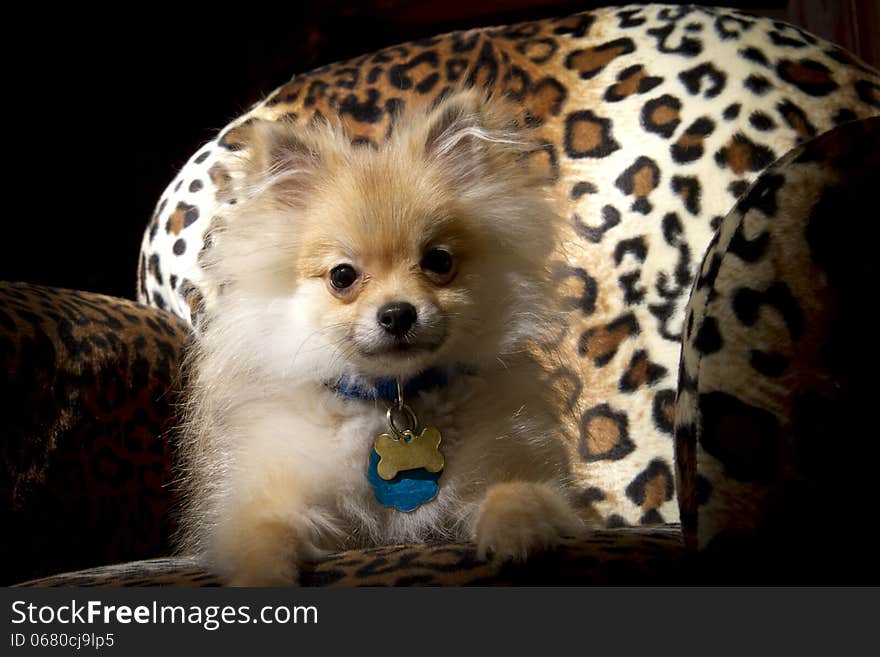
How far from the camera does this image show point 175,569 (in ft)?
3.85

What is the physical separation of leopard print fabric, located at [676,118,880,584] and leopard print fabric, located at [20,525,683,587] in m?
0.07

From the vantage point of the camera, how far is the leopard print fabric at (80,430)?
4.57ft

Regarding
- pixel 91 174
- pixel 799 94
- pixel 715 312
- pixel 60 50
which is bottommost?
pixel 715 312

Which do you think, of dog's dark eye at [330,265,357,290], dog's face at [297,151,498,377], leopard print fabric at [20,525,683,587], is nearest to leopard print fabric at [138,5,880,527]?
dog's face at [297,151,498,377]

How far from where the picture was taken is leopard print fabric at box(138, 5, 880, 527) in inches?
62.6

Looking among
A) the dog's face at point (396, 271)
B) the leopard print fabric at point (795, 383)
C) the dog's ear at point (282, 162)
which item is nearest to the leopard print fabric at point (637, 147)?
the dog's ear at point (282, 162)

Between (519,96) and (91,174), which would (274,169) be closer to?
(519,96)

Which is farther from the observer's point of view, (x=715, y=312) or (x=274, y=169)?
(x=274, y=169)

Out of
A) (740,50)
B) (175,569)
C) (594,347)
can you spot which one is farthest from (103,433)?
(740,50)

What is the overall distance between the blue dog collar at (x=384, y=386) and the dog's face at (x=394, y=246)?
0.02 meters

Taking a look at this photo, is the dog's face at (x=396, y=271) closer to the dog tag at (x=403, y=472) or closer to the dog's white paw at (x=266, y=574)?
the dog tag at (x=403, y=472)

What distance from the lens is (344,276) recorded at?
1261 mm

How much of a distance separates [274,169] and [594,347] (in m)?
0.80

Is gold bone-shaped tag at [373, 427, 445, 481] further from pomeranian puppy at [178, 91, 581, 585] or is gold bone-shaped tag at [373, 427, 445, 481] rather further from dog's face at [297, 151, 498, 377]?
dog's face at [297, 151, 498, 377]
